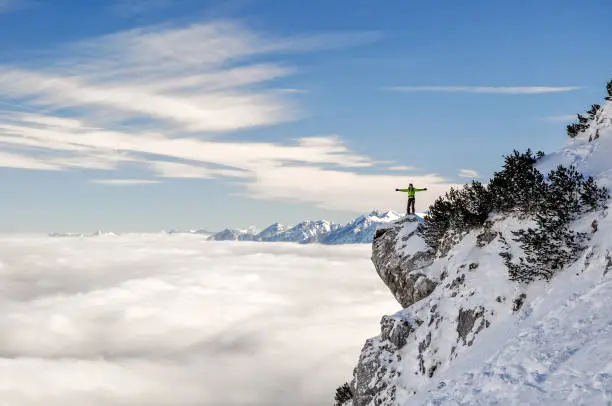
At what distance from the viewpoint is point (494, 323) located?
58.7 feet

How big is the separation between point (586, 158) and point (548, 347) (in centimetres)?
1247

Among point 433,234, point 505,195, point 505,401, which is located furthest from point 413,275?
point 505,401

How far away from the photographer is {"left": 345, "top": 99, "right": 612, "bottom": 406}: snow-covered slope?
35.3ft

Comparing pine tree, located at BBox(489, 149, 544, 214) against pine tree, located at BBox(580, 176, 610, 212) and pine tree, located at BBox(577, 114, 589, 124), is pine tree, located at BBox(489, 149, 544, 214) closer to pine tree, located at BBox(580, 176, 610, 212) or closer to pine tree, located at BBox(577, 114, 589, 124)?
pine tree, located at BBox(580, 176, 610, 212)

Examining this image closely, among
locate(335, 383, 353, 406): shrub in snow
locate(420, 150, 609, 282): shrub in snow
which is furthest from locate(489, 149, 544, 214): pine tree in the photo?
locate(335, 383, 353, 406): shrub in snow

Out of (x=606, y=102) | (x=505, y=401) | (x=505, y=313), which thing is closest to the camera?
(x=505, y=401)

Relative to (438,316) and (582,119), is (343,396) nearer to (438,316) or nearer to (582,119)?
(438,316)

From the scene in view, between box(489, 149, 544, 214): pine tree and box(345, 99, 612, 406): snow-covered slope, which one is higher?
box(489, 149, 544, 214): pine tree

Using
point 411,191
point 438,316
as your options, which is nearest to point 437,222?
point 411,191

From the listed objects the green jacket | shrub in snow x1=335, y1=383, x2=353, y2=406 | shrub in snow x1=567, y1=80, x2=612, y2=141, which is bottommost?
shrub in snow x1=335, y1=383, x2=353, y2=406

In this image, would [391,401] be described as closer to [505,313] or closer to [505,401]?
[505,313]

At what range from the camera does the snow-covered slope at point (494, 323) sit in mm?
10758

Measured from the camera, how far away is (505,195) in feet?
71.9

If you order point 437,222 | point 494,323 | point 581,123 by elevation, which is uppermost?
point 581,123
